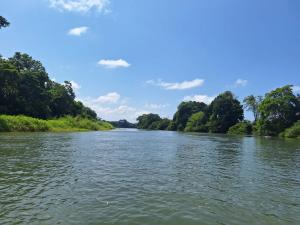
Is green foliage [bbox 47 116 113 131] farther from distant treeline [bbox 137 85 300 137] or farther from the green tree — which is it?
distant treeline [bbox 137 85 300 137]

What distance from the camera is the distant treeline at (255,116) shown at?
102250mm

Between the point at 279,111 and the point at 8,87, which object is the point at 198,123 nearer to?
the point at 279,111

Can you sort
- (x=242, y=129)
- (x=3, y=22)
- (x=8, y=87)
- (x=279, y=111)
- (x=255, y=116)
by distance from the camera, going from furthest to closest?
(x=255, y=116) < (x=242, y=129) < (x=279, y=111) < (x=8, y=87) < (x=3, y=22)

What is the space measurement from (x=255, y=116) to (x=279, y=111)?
3319 centimetres

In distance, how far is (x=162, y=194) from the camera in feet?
47.5

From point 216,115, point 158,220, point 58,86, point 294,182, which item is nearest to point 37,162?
point 158,220

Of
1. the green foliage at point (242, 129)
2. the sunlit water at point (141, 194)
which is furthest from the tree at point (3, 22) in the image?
the green foliage at point (242, 129)

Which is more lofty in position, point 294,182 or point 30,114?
point 30,114

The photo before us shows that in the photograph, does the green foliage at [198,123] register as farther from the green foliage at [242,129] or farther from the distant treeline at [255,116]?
the green foliage at [242,129]

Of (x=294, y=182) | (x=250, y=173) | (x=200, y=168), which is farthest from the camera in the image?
(x=200, y=168)

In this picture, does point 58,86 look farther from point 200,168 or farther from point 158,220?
point 158,220

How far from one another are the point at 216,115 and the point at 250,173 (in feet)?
434

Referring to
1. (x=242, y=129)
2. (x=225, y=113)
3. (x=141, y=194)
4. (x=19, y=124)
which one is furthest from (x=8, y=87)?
(x=225, y=113)

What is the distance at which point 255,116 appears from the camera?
137000mm
